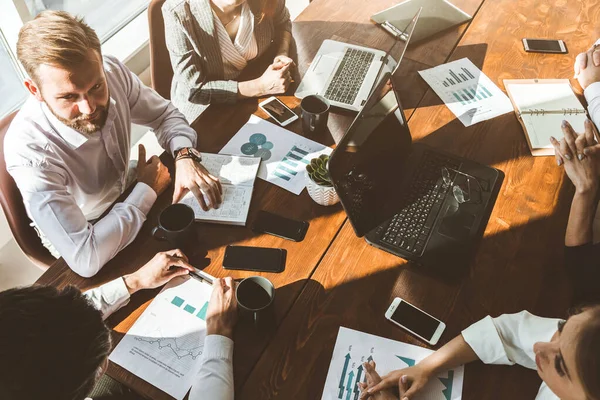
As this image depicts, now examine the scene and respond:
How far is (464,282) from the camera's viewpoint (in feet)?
4.27

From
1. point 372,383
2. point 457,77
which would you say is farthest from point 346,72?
point 372,383

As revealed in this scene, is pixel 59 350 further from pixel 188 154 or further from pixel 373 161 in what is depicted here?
pixel 373 161

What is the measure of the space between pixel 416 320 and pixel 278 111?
0.91 metres

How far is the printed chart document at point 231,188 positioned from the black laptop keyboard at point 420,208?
1.40 ft

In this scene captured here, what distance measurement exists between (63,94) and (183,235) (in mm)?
534

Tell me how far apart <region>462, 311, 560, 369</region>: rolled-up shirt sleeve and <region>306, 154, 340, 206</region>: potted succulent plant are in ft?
1.73

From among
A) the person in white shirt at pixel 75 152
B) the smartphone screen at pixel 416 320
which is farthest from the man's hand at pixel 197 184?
the smartphone screen at pixel 416 320

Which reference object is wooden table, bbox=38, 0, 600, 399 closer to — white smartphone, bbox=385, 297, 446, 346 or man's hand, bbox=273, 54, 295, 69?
white smartphone, bbox=385, 297, 446, 346

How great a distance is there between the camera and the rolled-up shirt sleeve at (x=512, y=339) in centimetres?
112

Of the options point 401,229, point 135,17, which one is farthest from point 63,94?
point 135,17

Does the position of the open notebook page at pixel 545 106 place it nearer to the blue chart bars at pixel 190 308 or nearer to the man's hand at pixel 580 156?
the man's hand at pixel 580 156

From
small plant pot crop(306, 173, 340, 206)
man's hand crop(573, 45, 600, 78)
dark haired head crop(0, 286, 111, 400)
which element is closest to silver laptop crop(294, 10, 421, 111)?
small plant pot crop(306, 173, 340, 206)

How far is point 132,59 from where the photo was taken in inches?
107

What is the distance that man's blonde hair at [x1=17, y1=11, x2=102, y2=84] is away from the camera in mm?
1270
